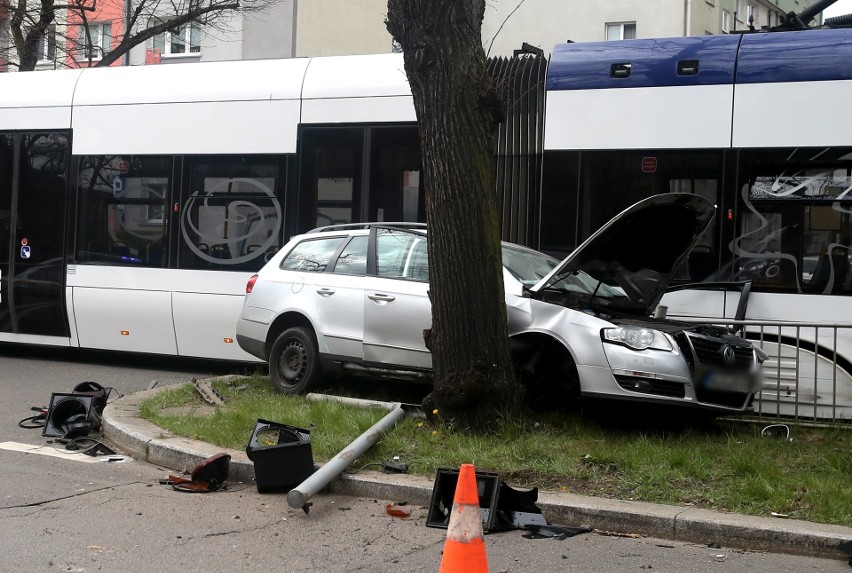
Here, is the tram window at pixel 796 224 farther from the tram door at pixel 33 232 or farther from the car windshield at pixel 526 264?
the tram door at pixel 33 232

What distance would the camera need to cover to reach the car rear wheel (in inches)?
375

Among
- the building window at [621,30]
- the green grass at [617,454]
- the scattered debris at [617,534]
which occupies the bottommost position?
the scattered debris at [617,534]

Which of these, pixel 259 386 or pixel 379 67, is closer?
pixel 259 386

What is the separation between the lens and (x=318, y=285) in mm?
9602

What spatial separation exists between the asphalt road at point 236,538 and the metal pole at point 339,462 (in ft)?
0.44

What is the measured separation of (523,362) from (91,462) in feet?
11.0

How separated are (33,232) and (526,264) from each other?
7.31 m

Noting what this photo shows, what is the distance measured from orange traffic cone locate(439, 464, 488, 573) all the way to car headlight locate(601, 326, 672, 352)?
3.31m

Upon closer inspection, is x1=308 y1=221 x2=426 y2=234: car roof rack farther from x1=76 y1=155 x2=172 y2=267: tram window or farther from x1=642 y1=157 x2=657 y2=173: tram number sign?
x1=76 y1=155 x2=172 y2=267: tram window

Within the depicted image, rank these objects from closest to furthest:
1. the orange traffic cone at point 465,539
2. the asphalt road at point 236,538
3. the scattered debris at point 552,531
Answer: the orange traffic cone at point 465,539
the asphalt road at point 236,538
the scattered debris at point 552,531

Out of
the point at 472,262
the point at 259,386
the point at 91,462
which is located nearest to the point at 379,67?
the point at 259,386

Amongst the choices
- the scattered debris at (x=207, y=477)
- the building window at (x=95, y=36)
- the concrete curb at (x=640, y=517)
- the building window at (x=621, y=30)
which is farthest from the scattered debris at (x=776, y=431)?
the building window at (x=621, y=30)

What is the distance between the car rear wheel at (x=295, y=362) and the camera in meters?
9.52

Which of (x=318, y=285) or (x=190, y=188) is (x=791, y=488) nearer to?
(x=318, y=285)
